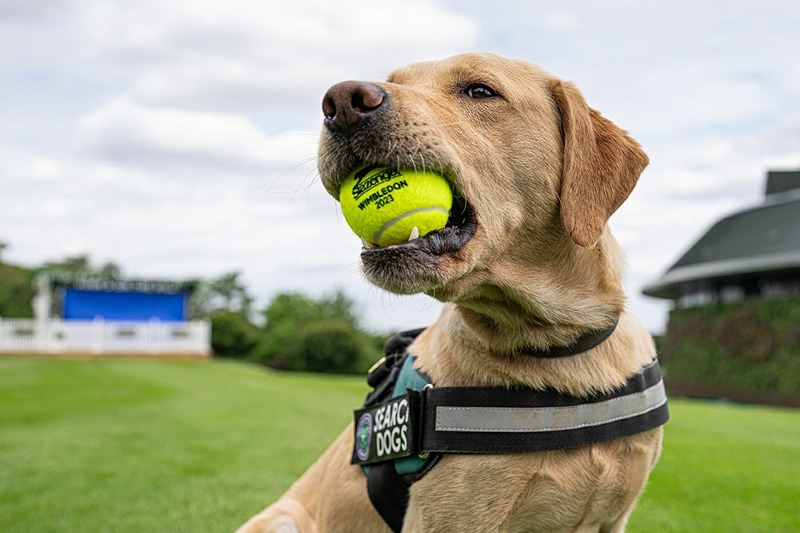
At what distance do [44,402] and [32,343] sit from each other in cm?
1908

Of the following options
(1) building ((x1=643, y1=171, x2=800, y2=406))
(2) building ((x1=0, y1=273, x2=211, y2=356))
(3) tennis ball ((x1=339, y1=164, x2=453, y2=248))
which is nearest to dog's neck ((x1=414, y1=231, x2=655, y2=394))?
(3) tennis ball ((x1=339, y1=164, x2=453, y2=248))

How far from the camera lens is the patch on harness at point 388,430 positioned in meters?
2.82


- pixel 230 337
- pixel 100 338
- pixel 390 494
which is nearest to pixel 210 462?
pixel 390 494

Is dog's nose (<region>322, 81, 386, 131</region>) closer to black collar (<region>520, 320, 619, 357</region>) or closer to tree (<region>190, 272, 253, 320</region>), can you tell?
black collar (<region>520, 320, 619, 357</region>)

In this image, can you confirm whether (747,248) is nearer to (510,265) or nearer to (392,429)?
(510,265)

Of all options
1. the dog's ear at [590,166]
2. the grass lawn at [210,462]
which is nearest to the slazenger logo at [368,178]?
the dog's ear at [590,166]

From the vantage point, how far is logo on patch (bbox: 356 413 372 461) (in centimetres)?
309

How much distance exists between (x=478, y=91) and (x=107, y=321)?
34762 millimetres

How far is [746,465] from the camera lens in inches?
306

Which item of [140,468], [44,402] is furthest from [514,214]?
[44,402]

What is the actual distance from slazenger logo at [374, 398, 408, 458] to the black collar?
1.79 ft

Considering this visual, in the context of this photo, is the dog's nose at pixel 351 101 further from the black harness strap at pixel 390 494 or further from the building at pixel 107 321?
the building at pixel 107 321

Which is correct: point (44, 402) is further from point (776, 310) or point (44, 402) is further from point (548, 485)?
point (776, 310)

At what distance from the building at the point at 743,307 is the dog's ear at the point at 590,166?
29.1 m
